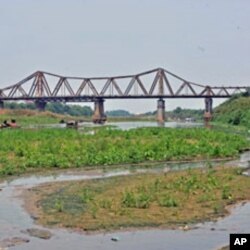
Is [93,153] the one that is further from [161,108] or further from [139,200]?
[161,108]

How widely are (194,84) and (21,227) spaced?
139m

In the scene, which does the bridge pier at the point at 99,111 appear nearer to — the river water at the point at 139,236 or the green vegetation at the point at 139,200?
the green vegetation at the point at 139,200

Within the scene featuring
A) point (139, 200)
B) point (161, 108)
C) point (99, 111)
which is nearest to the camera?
point (139, 200)

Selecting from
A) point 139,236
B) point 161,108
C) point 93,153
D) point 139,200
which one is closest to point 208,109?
point 161,108

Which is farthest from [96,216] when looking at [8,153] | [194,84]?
[194,84]

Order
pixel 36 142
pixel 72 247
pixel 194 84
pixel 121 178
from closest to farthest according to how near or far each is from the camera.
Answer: pixel 72 247
pixel 121 178
pixel 36 142
pixel 194 84

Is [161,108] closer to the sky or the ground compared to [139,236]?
closer to the sky

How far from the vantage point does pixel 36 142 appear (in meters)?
40.4

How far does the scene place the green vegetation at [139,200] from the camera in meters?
15.7

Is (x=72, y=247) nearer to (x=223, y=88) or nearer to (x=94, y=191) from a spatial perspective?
(x=94, y=191)

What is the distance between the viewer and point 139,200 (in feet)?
58.1

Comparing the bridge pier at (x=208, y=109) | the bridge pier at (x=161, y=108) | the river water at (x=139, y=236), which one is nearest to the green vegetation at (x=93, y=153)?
the river water at (x=139, y=236)

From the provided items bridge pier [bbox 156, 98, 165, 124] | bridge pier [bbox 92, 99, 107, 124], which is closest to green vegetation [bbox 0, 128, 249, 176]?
bridge pier [bbox 92, 99, 107, 124]

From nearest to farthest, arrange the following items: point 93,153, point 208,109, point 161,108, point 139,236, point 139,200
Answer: point 139,236, point 139,200, point 93,153, point 208,109, point 161,108
